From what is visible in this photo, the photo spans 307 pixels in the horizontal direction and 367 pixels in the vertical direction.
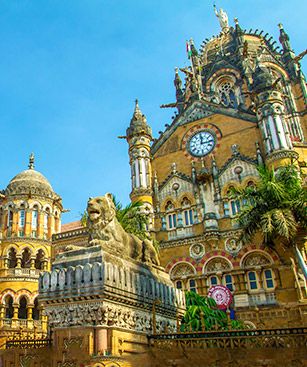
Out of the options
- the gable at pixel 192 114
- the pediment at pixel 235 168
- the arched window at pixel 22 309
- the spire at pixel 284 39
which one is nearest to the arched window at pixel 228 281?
the pediment at pixel 235 168

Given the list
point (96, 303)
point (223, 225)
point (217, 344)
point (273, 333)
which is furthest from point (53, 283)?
point (223, 225)

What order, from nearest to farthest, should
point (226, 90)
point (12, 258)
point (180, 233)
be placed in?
1. point (180, 233)
2. point (12, 258)
3. point (226, 90)

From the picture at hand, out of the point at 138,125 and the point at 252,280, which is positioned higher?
the point at 138,125

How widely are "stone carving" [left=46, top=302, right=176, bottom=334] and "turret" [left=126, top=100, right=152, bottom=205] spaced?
65.8 ft

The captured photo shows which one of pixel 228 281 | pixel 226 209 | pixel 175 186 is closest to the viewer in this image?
pixel 228 281

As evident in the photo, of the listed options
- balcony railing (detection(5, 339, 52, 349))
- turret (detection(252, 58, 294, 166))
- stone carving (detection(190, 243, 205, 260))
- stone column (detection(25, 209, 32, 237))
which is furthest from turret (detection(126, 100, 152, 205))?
balcony railing (detection(5, 339, 52, 349))

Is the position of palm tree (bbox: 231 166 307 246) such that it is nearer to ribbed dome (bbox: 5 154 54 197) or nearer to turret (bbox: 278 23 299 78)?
ribbed dome (bbox: 5 154 54 197)

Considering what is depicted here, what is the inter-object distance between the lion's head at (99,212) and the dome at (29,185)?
2762 cm

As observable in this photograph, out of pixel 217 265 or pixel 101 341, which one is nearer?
pixel 101 341

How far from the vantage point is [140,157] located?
3006cm

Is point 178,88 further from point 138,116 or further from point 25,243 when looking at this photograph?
point 25,243

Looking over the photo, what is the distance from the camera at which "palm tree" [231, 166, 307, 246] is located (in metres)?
19.8

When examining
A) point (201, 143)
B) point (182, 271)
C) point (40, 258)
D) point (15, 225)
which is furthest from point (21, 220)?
point (201, 143)

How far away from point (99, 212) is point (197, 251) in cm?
1776
